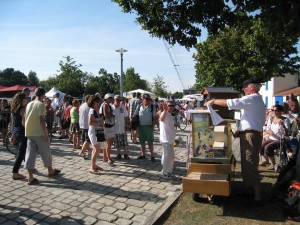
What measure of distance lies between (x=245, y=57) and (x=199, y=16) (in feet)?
70.9

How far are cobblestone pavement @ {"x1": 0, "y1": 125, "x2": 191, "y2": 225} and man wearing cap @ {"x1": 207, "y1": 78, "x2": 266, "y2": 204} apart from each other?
4.51 ft

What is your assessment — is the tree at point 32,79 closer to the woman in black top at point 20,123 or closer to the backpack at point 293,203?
the woman in black top at point 20,123

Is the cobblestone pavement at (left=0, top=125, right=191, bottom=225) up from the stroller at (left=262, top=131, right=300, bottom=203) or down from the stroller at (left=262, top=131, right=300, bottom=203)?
down

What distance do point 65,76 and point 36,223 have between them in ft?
171

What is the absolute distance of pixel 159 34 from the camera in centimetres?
603

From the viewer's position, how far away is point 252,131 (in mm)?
4848

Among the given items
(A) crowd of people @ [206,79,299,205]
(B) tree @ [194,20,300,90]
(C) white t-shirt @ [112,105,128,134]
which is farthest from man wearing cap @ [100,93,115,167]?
(B) tree @ [194,20,300,90]

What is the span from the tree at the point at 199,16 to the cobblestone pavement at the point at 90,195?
119 inches

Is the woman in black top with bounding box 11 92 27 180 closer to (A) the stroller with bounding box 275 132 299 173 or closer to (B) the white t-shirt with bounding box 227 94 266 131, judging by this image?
(B) the white t-shirt with bounding box 227 94 266 131

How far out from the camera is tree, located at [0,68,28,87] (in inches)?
3423

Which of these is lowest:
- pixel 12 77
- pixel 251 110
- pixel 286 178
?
pixel 286 178

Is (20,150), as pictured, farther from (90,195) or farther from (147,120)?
(147,120)

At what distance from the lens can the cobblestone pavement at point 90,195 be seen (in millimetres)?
4539

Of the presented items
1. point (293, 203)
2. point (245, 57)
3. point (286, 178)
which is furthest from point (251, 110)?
point (245, 57)
